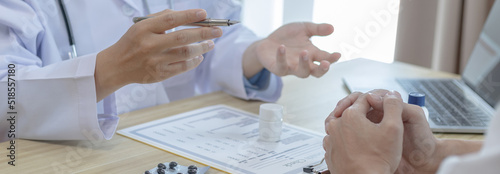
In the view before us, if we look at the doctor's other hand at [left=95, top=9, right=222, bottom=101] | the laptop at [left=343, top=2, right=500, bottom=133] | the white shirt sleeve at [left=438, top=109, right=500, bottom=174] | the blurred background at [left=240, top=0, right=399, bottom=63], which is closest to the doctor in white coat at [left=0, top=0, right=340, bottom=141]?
the doctor's other hand at [left=95, top=9, right=222, bottom=101]

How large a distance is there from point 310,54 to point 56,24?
575 mm

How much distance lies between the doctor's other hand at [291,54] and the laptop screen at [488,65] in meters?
0.37

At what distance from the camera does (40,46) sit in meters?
1.14

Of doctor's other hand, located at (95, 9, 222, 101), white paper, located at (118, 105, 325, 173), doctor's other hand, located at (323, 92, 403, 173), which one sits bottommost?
white paper, located at (118, 105, 325, 173)

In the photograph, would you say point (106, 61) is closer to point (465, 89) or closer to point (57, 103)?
point (57, 103)

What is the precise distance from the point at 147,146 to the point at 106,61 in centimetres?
17

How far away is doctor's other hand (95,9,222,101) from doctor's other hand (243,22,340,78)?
0.25 meters

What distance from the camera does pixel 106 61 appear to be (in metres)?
0.94

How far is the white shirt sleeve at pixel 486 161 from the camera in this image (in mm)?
373

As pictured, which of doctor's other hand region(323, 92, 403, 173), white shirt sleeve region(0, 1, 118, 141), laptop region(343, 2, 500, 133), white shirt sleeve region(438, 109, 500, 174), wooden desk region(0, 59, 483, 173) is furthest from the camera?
laptop region(343, 2, 500, 133)

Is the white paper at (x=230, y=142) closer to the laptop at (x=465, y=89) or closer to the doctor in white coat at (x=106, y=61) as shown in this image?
the doctor in white coat at (x=106, y=61)

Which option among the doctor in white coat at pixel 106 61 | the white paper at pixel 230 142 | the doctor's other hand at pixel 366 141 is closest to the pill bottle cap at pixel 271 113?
the white paper at pixel 230 142

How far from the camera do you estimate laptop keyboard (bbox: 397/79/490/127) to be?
3.52ft

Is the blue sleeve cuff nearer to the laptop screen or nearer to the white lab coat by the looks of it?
the white lab coat
